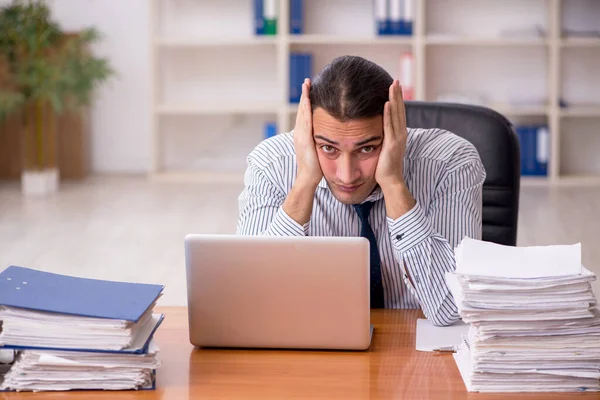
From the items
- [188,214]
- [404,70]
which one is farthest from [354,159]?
[404,70]

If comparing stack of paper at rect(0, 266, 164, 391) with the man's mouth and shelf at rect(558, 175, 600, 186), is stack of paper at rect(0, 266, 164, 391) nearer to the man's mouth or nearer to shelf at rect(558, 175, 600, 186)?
the man's mouth

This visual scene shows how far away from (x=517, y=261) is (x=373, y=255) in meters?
0.67

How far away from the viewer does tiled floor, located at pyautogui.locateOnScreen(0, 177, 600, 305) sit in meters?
4.27

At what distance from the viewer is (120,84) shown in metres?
6.95

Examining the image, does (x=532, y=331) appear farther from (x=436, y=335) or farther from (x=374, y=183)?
(x=374, y=183)

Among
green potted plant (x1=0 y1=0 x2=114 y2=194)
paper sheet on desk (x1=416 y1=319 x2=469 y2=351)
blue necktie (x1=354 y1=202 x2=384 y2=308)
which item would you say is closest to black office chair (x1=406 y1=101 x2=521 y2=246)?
blue necktie (x1=354 y1=202 x2=384 y2=308)

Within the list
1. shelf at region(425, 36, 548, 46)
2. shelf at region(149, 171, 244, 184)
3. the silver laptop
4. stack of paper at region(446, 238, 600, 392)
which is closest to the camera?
stack of paper at region(446, 238, 600, 392)

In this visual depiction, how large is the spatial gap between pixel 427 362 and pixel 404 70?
522 centimetres

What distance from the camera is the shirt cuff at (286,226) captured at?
2025 millimetres

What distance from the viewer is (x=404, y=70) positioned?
21.6ft

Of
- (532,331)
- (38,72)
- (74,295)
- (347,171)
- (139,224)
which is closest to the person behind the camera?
(532,331)

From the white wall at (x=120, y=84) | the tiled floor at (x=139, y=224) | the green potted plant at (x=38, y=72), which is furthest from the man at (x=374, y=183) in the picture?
the white wall at (x=120, y=84)

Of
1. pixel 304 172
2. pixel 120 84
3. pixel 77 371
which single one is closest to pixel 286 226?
pixel 304 172

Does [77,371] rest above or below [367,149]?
below
